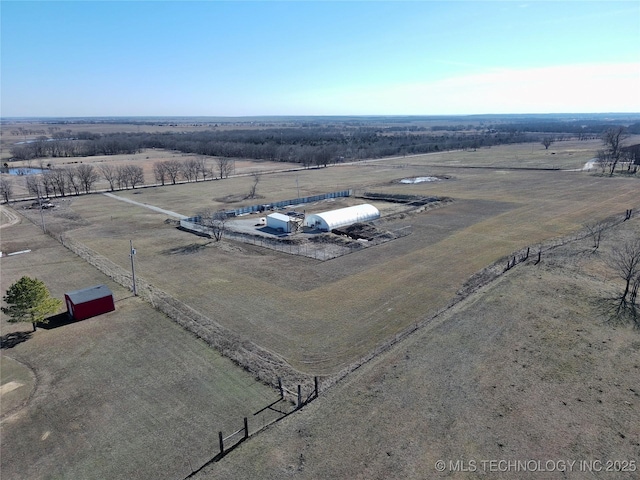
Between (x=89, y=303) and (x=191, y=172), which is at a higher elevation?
(x=191, y=172)

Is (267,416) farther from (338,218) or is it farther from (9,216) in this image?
(9,216)

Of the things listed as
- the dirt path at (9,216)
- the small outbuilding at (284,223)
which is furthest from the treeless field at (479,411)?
the dirt path at (9,216)

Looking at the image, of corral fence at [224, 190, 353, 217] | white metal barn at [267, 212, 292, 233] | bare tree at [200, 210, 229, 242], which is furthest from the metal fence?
corral fence at [224, 190, 353, 217]

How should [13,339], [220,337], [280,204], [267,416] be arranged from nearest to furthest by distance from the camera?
[267,416] < [220,337] < [13,339] < [280,204]

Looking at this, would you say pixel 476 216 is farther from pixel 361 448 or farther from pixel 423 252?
pixel 361 448

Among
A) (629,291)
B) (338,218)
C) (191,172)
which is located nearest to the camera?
(629,291)

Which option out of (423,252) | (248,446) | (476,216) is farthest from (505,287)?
(476,216)

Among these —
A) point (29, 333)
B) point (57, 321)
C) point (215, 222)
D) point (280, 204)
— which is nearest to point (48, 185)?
point (280, 204)
